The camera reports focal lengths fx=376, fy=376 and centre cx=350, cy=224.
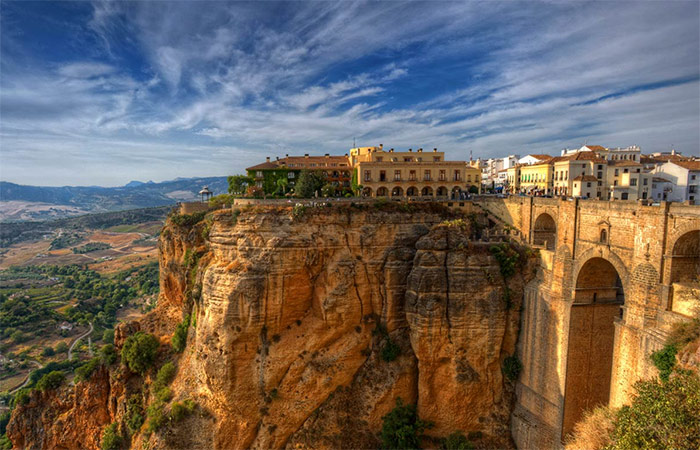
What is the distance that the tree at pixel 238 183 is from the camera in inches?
1614

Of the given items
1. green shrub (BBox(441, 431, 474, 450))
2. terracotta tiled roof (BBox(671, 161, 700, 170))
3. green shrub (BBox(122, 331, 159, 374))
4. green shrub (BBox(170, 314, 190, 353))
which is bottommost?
green shrub (BBox(441, 431, 474, 450))

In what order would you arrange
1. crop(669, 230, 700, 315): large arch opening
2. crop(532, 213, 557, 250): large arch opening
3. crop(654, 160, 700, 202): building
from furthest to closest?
crop(654, 160, 700, 202): building → crop(532, 213, 557, 250): large arch opening → crop(669, 230, 700, 315): large arch opening

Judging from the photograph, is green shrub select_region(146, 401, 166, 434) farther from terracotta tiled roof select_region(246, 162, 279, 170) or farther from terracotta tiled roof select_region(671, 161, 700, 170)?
terracotta tiled roof select_region(671, 161, 700, 170)

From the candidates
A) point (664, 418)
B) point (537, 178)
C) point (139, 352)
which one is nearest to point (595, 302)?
point (664, 418)

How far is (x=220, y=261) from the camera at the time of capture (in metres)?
29.9

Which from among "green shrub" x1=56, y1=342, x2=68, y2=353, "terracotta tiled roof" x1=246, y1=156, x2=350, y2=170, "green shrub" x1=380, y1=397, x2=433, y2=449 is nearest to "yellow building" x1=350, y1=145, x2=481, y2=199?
"terracotta tiled roof" x1=246, y1=156, x2=350, y2=170

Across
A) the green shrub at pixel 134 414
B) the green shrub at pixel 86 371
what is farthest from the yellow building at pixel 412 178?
the green shrub at pixel 86 371

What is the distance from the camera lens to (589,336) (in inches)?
949

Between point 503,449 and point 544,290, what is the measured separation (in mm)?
11962

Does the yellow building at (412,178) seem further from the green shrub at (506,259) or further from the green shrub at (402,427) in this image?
the green shrub at (402,427)

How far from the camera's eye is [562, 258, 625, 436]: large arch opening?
2391cm

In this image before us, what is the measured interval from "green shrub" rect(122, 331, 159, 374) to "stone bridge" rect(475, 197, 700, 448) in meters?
29.7

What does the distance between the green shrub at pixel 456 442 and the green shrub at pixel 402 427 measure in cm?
151

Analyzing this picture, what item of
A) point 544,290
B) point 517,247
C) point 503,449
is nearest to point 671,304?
point 544,290
